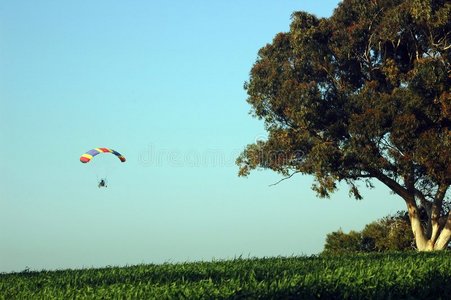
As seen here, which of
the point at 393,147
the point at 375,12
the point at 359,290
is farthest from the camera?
the point at 375,12

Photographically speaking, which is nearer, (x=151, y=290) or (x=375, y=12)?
(x=151, y=290)

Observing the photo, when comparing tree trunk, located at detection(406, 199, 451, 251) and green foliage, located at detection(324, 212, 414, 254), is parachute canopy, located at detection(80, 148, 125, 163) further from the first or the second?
tree trunk, located at detection(406, 199, 451, 251)

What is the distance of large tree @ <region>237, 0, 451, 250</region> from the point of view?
32500 millimetres

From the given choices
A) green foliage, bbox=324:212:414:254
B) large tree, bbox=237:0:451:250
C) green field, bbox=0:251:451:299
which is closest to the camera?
green field, bbox=0:251:451:299

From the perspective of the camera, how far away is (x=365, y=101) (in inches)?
1321

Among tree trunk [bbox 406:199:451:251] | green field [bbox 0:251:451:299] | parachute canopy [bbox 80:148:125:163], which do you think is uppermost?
parachute canopy [bbox 80:148:125:163]

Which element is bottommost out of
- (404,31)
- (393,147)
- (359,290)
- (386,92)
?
(359,290)

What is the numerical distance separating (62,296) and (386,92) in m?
26.6

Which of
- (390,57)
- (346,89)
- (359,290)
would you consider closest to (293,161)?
(346,89)

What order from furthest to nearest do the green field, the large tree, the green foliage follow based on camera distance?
the green foliage
the large tree
the green field

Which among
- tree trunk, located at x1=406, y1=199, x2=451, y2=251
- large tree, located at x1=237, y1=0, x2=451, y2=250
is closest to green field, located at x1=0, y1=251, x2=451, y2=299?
large tree, located at x1=237, y1=0, x2=451, y2=250

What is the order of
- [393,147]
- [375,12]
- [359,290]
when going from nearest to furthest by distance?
[359,290]
[393,147]
[375,12]

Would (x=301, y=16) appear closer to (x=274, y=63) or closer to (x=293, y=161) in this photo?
(x=274, y=63)

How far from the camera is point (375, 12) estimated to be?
35531 millimetres
